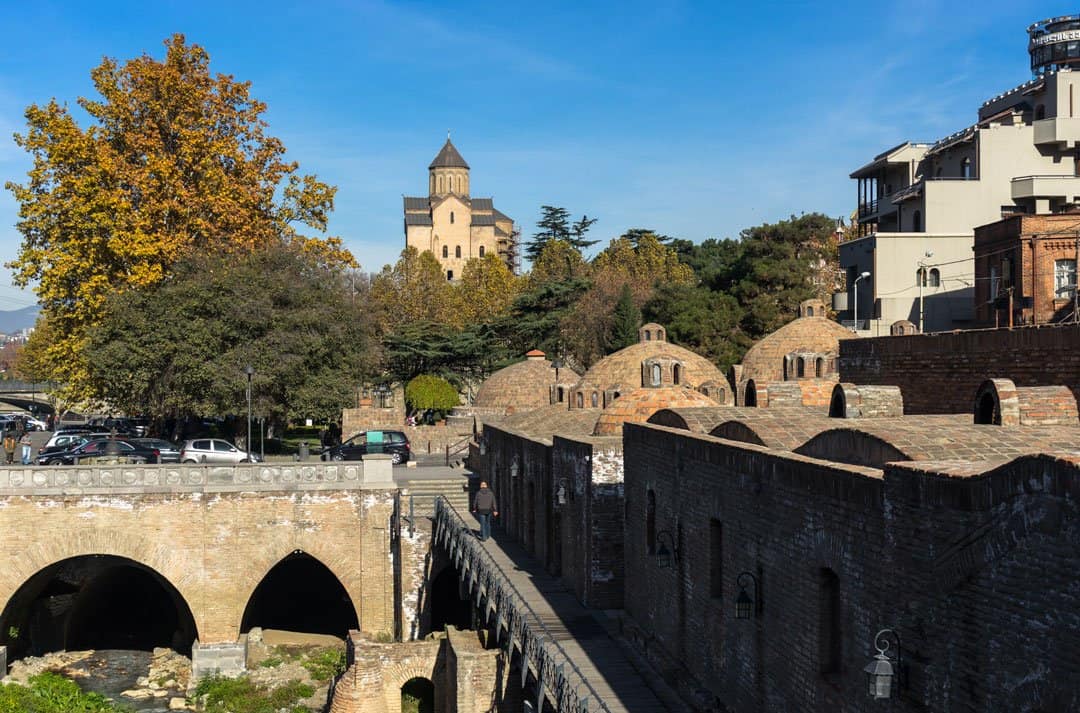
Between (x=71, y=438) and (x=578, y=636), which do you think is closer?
(x=578, y=636)

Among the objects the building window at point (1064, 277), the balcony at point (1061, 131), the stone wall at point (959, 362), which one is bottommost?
the stone wall at point (959, 362)

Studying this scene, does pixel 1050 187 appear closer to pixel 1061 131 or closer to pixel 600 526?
→ pixel 1061 131

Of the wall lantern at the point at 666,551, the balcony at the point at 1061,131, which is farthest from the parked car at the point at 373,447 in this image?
the balcony at the point at 1061,131

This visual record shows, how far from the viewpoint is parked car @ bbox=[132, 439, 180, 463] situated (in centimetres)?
3744

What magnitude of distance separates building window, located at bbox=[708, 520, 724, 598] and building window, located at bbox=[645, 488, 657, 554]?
3.13m

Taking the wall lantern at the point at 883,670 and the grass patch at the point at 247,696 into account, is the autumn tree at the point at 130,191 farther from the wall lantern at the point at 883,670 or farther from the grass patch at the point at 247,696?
the wall lantern at the point at 883,670

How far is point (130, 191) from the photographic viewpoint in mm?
41875

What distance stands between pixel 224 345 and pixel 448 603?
13826mm

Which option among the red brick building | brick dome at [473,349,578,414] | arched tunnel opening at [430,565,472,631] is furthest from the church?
the red brick building

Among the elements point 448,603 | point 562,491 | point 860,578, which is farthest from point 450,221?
point 860,578

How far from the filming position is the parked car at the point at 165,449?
3744 centimetres

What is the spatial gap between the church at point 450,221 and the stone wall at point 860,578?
109m

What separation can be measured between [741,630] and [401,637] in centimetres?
1854

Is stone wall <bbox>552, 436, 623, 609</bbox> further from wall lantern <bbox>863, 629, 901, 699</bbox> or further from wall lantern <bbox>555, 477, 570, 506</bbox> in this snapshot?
wall lantern <bbox>863, 629, 901, 699</bbox>
